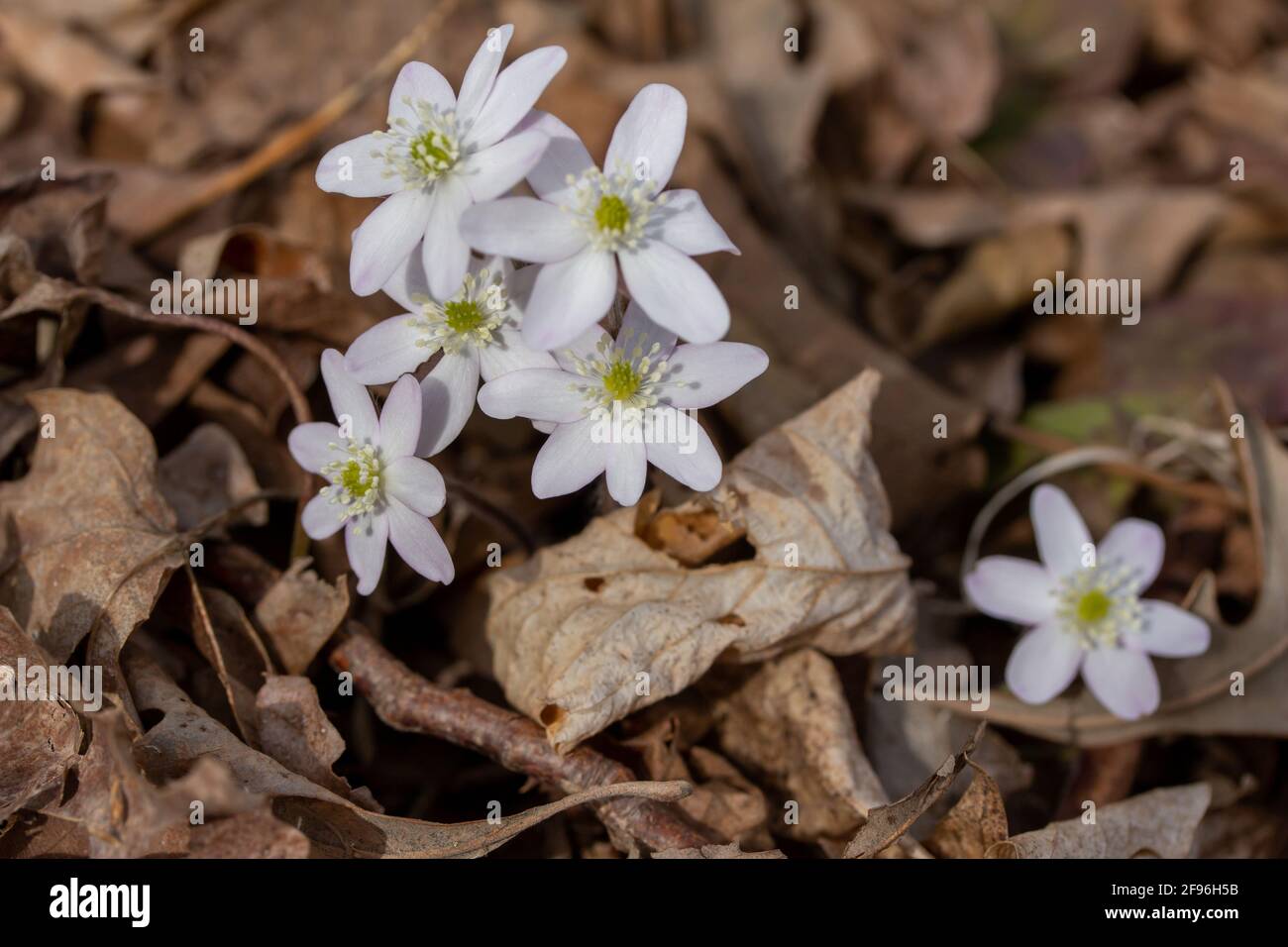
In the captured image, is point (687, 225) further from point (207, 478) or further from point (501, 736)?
Answer: point (207, 478)

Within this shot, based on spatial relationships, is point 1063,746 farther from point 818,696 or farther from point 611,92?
point 611,92

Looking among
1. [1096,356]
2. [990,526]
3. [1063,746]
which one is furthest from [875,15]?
[1063,746]

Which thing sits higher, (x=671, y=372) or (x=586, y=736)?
(x=671, y=372)

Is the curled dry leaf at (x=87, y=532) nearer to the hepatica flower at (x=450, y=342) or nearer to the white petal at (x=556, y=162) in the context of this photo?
the hepatica flower at (x=450, y=342)

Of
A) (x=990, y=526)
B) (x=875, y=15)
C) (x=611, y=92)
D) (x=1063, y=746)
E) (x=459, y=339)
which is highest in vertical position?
(x=875, y=15)

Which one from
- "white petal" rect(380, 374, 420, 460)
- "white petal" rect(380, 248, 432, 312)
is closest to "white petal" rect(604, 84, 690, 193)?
"white petal" rect(380, 248, 432, 312)

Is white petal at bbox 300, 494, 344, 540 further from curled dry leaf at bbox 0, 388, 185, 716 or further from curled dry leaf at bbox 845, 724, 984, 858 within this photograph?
curled dry leaf at bbox 845, 724, 984, 858

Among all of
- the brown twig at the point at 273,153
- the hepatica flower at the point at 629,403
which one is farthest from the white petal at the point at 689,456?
the brown twig at the point at 273,153
